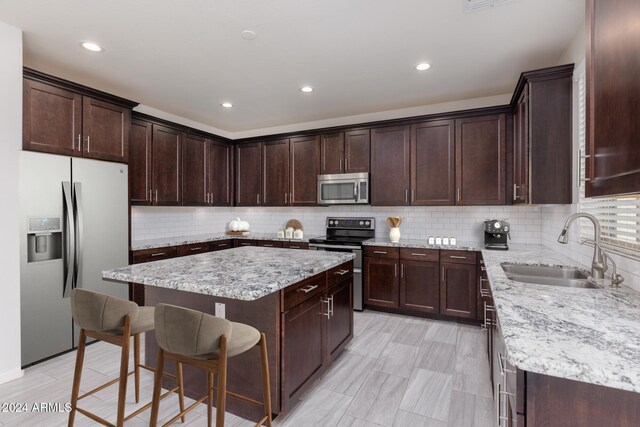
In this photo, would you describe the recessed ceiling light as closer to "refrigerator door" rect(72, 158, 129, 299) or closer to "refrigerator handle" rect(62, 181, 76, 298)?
"refrigerator door" rect(72, 158, 129, 299)

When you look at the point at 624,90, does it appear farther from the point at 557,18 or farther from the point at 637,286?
the point at 557,18

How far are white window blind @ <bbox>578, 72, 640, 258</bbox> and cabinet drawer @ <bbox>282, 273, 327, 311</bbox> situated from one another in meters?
1.61

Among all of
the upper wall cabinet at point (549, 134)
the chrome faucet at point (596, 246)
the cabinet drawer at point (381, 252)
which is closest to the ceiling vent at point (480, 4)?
the upper wall cabinet at point (549, 134)

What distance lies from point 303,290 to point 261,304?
313 millimetres

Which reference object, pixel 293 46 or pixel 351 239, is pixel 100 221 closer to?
pixel 293 46

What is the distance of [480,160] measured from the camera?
12.0 ft

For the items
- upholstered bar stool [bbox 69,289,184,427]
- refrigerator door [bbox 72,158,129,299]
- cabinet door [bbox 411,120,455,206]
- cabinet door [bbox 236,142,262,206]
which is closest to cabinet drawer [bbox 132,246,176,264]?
refrigerator door [bbox 72,158,129,299]

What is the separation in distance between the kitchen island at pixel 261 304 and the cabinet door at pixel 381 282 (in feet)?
5.24

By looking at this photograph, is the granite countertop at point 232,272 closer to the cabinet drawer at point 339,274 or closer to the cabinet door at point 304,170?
the cabinet drawer at point 339,274

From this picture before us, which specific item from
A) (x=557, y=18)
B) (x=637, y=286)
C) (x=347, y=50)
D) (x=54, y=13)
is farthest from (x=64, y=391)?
(x=557, y=18)

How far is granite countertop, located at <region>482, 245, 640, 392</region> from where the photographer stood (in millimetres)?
819

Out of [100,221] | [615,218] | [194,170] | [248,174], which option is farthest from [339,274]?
[248,174]

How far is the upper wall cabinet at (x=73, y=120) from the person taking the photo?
2.64 m

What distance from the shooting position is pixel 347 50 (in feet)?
8.95
